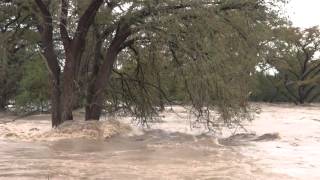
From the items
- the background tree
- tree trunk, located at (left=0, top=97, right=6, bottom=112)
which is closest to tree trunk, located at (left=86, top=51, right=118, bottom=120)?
tree trunk, located at (left=0, top=97, right=6, bottom=112)

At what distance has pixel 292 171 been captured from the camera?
13.6 metres

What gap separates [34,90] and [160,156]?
21064mm

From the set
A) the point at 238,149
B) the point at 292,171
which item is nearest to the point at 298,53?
the point at 238,149

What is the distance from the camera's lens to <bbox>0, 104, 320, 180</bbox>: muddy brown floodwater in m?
12.5

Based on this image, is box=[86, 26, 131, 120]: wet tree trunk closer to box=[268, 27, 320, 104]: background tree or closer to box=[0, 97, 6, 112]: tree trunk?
box=[0, 97, 6, 112]: tree trunk

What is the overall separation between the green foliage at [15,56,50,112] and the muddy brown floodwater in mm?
12140

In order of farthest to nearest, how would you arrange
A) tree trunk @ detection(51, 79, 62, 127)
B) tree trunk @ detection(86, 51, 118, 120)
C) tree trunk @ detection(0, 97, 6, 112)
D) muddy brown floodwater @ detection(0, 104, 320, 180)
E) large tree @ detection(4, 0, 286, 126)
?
tree trunk @ detection(0, 97, 6, 112)
tree trunk @ detection(86, 51, 118, 120)
tree trunk @ detection(51, 79, 62, 127)
large tree @ detection(4, 0, 286, 126)
muddy brown floodwater @ detection(0, 104, 320, 180)

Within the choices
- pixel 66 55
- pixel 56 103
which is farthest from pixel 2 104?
pixel 66 55

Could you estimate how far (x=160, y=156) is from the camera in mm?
16203

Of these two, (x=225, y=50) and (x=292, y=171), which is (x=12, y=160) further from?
(x=225, y=50)

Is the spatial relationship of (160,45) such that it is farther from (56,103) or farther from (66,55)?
(56,103)

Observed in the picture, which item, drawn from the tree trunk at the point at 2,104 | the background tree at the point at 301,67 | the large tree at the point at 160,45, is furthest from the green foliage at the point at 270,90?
the large tree at the point at 160,45

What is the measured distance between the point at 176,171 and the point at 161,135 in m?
10.6

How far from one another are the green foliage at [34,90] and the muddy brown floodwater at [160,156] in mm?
12140
